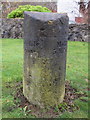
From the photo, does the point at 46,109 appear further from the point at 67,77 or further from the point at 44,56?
the point at 67,77

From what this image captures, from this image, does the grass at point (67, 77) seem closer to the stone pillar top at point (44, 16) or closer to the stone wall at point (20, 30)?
the stone pillar top at point (44, 16)

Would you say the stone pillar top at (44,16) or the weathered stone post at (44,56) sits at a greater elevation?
the stone pillar top at (44,16)

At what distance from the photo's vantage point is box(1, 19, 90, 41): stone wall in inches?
364

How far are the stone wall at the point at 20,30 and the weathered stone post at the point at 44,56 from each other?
263 inches

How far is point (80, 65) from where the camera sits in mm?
5340

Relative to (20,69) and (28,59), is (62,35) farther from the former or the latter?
(20,69)

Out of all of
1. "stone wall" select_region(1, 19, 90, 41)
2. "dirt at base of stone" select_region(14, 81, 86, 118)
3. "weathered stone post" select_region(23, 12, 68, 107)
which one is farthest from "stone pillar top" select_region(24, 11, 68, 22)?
"stone wall" select_region(1, 19, 90, 41)

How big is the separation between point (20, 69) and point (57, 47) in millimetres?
2196

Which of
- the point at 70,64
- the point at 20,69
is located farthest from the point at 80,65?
the point at 20,69

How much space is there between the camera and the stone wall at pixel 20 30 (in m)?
9.26

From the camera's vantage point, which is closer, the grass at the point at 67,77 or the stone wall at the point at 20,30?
the grass at the point at 67,77

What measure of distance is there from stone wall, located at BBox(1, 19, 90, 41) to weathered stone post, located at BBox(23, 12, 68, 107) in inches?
263

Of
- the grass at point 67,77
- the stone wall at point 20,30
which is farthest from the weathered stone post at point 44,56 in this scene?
the stone wall at point 20,30

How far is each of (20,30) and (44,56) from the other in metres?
7.66
